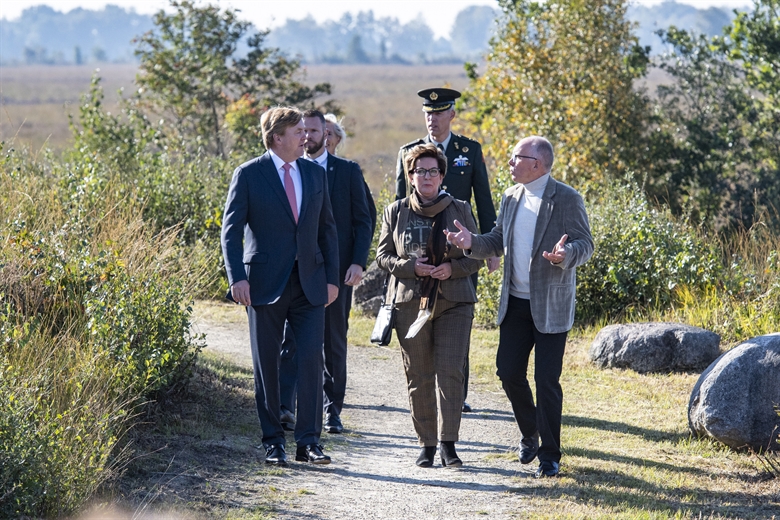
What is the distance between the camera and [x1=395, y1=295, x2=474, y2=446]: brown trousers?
19.1 ft

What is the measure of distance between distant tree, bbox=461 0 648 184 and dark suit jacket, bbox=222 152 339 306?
978cm

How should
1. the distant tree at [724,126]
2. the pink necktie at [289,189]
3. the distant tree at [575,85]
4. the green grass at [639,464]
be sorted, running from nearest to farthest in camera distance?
the green grass at [639,464]
the pink necktie at [289,189]
the distant tree at [724,126]
the distant tree at [575,85]

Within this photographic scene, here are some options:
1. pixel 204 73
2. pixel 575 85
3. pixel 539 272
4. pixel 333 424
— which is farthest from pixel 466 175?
pixel 204 73

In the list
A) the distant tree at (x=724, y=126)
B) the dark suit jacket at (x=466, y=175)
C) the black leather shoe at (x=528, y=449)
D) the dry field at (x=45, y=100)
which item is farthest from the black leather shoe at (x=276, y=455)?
the dry field at (x=45, y=100)

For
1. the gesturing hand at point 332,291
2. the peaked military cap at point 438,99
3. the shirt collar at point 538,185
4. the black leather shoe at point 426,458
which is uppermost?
the peaked military cap at point 438,99

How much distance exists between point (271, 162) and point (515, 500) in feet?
7.75

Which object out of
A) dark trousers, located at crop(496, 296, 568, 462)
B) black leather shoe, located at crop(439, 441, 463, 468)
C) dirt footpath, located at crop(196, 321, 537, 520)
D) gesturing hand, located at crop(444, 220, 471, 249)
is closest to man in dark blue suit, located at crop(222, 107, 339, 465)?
dirt footpath, located at crop(196, 321, 537, 520)

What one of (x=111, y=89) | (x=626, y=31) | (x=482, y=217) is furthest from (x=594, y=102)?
(x=111, y=89)

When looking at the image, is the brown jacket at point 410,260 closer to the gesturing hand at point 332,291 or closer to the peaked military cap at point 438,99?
the gesturing hand at point 332,291

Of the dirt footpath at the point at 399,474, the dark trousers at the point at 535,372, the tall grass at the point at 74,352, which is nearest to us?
the tall grass at the point at 74,352

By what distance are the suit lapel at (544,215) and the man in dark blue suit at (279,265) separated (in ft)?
4.16

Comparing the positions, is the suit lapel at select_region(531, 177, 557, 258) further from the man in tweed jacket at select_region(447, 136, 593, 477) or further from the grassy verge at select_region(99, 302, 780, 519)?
the grassy verge at select_region(99, 302, 780, 519)

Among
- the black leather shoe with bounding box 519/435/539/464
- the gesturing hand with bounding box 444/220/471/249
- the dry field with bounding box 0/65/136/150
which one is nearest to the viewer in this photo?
the gesturing hand with bounding box 444/220/471/249

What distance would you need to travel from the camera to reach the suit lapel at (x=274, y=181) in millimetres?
5773
